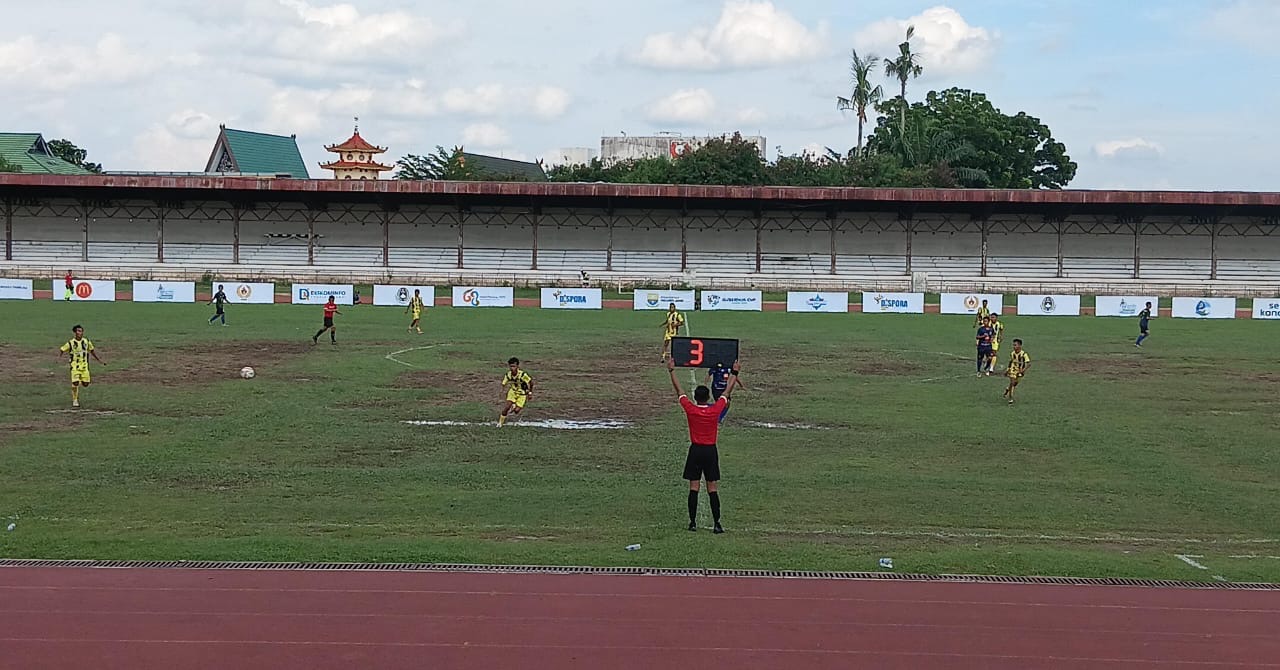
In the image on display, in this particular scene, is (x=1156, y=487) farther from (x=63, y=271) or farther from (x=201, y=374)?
(x=63, y=271)

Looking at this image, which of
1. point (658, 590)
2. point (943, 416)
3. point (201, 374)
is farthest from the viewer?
point (201, 374)

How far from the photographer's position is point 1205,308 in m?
57.7

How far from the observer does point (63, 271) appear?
66.2 metres

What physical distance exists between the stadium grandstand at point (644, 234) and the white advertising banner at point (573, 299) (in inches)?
356

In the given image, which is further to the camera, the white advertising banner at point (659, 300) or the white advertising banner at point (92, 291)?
the white advertising banner at point (659, 300)

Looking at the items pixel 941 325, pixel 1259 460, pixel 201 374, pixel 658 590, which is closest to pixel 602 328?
pixel 941 325

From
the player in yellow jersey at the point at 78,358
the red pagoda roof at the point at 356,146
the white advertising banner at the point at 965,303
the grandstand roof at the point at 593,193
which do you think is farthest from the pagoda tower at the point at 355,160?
the player in yellow jersey at the point at 78,358

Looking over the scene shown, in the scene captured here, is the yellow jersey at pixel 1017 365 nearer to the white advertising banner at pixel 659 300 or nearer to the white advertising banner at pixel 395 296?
the white advertising banner at pixel 659 300

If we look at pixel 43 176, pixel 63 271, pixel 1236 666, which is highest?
pixel 43 176

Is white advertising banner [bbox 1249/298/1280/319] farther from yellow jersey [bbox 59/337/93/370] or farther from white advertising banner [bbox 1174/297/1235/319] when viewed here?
yellow jersey [bbox 59/337/93/370]

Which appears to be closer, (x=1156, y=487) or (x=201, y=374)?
(x=1156, y=487)

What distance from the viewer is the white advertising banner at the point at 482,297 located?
193 ft

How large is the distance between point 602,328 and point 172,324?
48.3 feet

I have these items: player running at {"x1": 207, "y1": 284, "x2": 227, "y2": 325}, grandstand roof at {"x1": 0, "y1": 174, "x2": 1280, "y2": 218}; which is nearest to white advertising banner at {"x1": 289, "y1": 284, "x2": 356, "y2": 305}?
grandstand roof at {"x1": 0, "y1": 174, "x2": 1280, "y2": 218}
